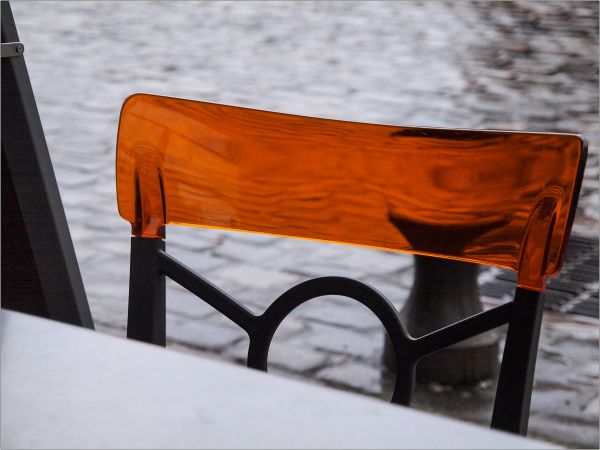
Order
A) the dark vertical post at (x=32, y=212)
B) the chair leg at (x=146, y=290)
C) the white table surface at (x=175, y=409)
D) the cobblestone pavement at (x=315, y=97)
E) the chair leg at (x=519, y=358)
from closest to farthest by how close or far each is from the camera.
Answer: the white table surface at (x=175, y=409), the chair leg at (x=519, y=358), the chair leg at (x=146, y=290), the dark vertical post at (x=32, y=212), the cobblestone pavement at (x=315, y=97)

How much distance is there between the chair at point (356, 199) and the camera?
1346 millimetres

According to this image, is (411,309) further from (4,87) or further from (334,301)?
(4,87)

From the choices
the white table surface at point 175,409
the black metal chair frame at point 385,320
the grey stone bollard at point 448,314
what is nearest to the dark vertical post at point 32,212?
the black metal chair frame at point 385,320

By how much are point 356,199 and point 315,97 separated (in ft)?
20.1

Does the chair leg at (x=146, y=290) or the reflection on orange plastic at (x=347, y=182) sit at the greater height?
the reflection on orange plastic at (x=347, y=182)

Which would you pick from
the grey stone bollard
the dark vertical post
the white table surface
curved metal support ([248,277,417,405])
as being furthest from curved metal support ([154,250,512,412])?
the grey stone bollard

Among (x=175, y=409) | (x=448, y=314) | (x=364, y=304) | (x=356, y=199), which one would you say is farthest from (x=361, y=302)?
(x=448, y=314)

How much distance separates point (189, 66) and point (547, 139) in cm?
748

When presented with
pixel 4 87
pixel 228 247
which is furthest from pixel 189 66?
pixel 4 87

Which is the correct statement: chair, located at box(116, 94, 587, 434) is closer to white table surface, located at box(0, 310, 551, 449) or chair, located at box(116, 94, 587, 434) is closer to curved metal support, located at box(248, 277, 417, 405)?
curved metal support, located at box(248, 277, 417, 405)

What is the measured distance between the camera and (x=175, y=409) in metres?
0.77

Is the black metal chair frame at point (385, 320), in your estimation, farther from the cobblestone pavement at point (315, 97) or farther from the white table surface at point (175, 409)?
the cobblestone pavement at point (315, 97)

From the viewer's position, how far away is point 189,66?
8.59 metres

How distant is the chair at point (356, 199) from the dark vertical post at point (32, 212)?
0.36m
